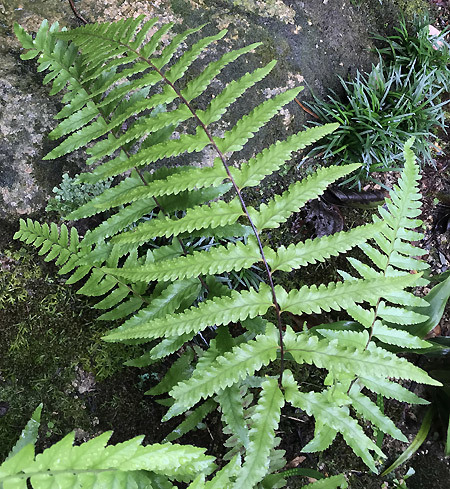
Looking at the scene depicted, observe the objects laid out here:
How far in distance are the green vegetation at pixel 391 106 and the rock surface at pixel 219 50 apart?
17 cm

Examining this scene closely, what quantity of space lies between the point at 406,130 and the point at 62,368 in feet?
11.0

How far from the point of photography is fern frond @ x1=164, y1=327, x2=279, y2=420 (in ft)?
6.46

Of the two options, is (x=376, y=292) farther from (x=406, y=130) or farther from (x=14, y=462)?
(x=406, y=130)

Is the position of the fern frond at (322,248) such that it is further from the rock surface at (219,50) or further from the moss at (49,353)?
the rock surface at (219,50)

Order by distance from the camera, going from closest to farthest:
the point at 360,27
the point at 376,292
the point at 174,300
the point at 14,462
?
the point at 14,462 < the point at 376,292 < the point at 174,300 < the point at 360,27

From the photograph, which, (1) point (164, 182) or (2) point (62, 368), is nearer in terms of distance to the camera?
(1) point (164, 182)

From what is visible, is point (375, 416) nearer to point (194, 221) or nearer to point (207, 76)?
point (194, 221)

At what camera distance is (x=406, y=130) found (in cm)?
383

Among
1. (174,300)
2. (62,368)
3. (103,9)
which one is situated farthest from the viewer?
(103,9)

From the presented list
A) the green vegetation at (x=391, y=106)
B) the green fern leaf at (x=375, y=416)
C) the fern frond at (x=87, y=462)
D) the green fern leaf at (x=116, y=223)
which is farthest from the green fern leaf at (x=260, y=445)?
the green vegetation at (x=391, y=106)

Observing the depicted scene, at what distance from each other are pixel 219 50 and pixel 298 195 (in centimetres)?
168

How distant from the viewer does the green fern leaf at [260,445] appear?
1.93m

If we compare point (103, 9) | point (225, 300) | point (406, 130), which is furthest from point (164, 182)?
point (406, 130)

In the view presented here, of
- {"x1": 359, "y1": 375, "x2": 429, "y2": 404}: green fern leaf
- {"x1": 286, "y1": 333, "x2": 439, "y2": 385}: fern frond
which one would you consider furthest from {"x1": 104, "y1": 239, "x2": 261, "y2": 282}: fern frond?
{"x1": 359, "y1": 375, "x2": 429, "y2": 404}: green fern leaf
